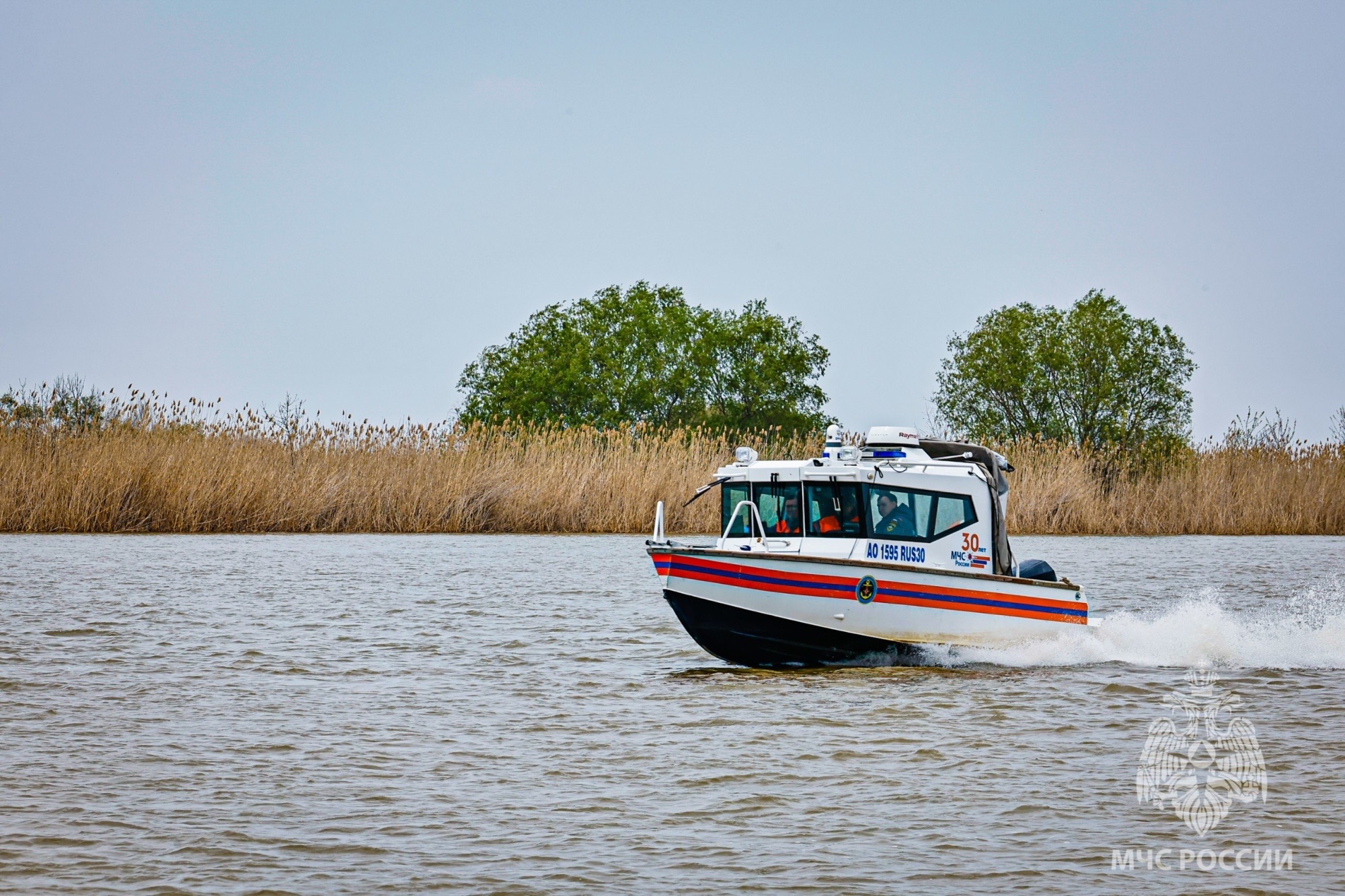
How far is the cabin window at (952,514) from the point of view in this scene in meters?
13.9

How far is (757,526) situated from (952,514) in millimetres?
1971

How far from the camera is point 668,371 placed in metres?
62.5

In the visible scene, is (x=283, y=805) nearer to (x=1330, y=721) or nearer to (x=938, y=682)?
(x=938, y=682)

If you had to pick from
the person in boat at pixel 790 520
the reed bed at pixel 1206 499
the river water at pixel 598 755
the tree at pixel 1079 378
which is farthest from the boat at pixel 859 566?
the tree at pixel 1079 378

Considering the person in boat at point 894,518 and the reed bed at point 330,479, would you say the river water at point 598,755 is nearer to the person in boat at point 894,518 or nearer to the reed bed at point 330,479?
the person in boat at point 894,518

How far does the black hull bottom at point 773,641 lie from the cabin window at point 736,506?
1182mm

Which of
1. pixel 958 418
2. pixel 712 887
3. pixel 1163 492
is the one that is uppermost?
pixel 958 418

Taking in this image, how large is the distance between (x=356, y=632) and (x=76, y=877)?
956cm

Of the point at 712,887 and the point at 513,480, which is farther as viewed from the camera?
the point at 513,480

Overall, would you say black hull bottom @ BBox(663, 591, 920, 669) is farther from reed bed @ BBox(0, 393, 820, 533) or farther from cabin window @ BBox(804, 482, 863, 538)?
reed bed @ BBox(0, 393, 820, 533)

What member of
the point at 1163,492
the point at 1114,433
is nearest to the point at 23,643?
the point at 1163,492

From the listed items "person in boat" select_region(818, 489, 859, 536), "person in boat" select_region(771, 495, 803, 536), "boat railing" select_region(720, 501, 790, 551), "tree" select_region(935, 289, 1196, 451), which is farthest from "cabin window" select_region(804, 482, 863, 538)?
"tree" select_region(935, 289, 1196, 451)

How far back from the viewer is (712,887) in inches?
249

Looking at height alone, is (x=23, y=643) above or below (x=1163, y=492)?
below
